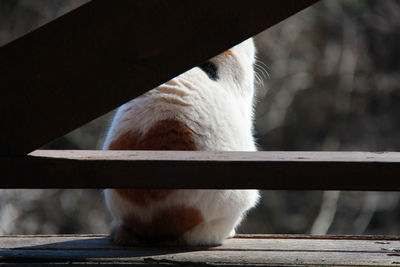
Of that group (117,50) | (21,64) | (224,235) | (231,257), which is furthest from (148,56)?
(224,235)

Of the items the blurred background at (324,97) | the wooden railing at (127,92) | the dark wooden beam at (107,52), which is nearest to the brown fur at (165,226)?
the wooden railing at (127,92)

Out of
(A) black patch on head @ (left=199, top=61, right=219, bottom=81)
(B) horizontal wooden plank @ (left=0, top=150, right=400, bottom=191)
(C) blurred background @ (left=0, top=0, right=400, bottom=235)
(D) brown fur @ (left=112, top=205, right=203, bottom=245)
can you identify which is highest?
(C) blurred background @ (left=0, top=0, right=400, bottom=235)

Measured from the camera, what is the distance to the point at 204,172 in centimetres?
167

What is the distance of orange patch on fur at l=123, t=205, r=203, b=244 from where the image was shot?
2.45 m

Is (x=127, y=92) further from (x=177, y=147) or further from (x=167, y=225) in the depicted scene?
(x=167, y=225)

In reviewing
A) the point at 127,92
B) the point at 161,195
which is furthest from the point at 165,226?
the point at 127,92

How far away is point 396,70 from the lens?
876cm

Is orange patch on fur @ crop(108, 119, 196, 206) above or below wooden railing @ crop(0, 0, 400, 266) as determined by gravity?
above

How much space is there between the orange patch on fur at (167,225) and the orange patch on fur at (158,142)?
78mm

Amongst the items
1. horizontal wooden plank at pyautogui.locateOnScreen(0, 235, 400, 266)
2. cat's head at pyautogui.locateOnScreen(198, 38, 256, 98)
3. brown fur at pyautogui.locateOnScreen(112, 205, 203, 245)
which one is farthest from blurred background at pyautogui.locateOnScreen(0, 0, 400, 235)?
brown fur at pyautogui.locateOnScreen(112, 205, 203, 245)

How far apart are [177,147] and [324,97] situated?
267 inches

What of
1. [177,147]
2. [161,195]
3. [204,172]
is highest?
[177,147]

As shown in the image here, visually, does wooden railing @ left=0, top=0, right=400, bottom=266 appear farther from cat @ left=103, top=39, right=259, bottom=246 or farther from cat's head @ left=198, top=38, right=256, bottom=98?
cat's head @ left=198, top=38, right=256, bottom=98

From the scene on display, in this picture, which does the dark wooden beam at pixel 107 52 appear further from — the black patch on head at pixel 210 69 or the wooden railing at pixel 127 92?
the black patch on head at pixel 210 69
